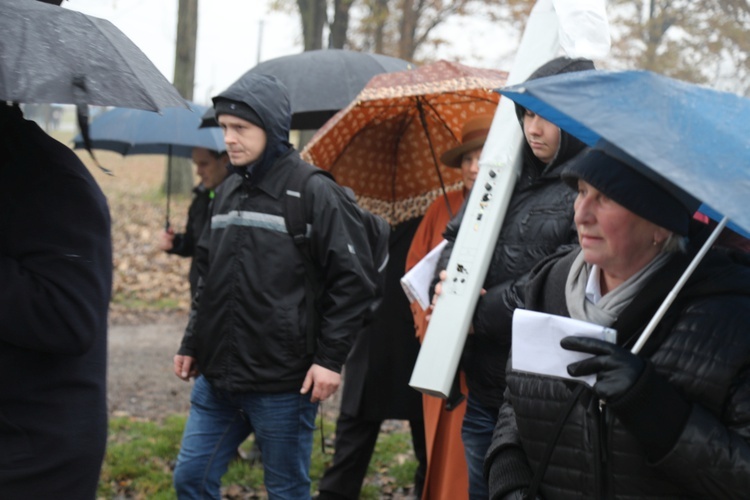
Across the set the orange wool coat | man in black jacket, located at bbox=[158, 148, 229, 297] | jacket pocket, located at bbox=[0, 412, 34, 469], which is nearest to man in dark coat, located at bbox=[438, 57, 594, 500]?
the orange wool coat

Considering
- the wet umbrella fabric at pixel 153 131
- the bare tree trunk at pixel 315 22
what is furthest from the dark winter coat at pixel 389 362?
the bare tree trunk at pixel 315 22

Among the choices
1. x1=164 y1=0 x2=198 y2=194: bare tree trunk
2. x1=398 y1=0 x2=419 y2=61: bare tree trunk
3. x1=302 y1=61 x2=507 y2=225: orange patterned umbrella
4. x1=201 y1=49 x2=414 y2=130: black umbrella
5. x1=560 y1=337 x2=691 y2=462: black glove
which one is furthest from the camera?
x1=398 y1=0 x2=419 y2=61: bare tree trunk

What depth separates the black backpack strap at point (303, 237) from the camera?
395 centimetres

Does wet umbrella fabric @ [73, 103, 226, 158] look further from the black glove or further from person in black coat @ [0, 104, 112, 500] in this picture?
the black glove

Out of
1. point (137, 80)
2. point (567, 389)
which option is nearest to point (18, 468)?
point (137, 80)

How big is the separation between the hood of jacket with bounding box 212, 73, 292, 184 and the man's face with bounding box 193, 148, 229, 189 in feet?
7.66

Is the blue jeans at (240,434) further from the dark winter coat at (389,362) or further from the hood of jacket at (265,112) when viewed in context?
the dark winter coat at (389,362)

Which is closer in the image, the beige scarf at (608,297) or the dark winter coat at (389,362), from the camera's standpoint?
the beige scarf at (608,297)

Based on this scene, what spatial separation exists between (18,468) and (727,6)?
66.4 feet

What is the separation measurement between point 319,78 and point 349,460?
255 centimetres

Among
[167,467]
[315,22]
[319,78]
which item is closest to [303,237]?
[319,78]

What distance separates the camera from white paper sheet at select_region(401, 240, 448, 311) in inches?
169

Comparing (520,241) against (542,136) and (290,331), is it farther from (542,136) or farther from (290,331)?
(290,331)

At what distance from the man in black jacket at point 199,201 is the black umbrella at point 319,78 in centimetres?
59
